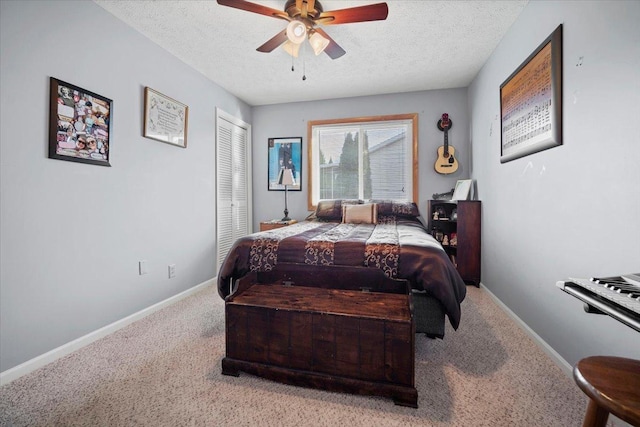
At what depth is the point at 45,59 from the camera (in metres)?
1.71

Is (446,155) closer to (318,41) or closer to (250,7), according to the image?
(318,41)

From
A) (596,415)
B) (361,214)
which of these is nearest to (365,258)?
(596,415)

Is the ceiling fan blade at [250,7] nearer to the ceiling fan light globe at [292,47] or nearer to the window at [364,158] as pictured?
the ceiling fan light globe at [292,47]

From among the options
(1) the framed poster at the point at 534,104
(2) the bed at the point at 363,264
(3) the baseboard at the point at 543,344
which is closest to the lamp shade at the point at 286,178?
(2) the bed at the point at 363,264

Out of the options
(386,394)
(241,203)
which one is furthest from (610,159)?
(241,203)

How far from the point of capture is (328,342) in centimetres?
141

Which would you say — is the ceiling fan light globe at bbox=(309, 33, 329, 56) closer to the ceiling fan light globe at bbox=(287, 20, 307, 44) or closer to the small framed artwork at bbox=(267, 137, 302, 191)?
the ceiling fan light globe at bbox=(287, 20, 307, 44)

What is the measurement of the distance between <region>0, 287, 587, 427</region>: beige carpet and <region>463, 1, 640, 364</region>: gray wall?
1.11 ft

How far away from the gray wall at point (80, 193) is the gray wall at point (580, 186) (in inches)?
121

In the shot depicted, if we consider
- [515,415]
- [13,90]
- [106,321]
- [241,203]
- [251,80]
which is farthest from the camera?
[241,203]

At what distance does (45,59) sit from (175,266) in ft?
6.07

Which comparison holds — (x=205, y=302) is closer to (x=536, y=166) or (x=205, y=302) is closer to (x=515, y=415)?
(x=515, y=415)

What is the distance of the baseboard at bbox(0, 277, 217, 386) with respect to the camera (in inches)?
60.8

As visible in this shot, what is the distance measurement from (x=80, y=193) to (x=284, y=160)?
263 centimetres
